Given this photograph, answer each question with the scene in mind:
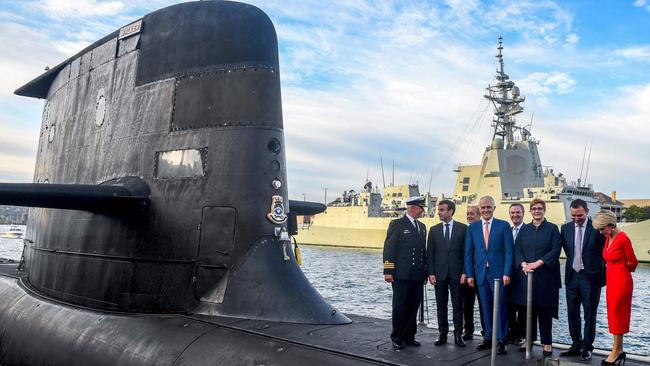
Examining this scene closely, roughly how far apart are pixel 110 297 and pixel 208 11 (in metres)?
3.74

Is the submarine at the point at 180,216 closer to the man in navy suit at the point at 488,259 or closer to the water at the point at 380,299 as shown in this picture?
the man in navy suit at the point at 488,259

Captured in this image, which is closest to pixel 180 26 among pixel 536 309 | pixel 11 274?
pixel 536 309

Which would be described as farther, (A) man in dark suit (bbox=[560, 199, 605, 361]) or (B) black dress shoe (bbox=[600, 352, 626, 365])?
(A) man in dark suit (bbox=[560, 199, 605, 361])

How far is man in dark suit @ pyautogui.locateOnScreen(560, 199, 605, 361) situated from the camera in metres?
5.13

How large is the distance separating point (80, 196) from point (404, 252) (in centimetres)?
373

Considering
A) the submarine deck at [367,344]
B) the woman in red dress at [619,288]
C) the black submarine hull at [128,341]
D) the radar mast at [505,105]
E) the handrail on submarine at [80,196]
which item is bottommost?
the black submarine hull at [128,341]

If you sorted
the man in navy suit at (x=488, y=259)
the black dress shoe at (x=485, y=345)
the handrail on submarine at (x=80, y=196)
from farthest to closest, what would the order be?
the handrail on submarine at (x=80, y=196) → the man in navy suit at (x=488, y=259) → the black dress shoe at (x=485, y=345)

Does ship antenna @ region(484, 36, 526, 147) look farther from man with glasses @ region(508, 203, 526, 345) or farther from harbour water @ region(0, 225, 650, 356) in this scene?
man with glasses @ region(508, 203, 526, 345)

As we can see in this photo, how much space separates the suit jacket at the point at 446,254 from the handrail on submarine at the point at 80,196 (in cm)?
346

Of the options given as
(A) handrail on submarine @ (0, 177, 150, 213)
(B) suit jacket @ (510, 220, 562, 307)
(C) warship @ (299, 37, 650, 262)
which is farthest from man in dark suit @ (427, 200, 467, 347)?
(C) warship @ (299, 37, 650, 262)

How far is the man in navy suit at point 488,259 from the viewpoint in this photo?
549 cm

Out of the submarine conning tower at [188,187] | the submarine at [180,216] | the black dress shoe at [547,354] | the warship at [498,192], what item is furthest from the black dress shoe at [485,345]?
the warship at [498,192]

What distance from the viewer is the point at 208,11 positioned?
6.99m

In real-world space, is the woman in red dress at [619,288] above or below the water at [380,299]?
above
